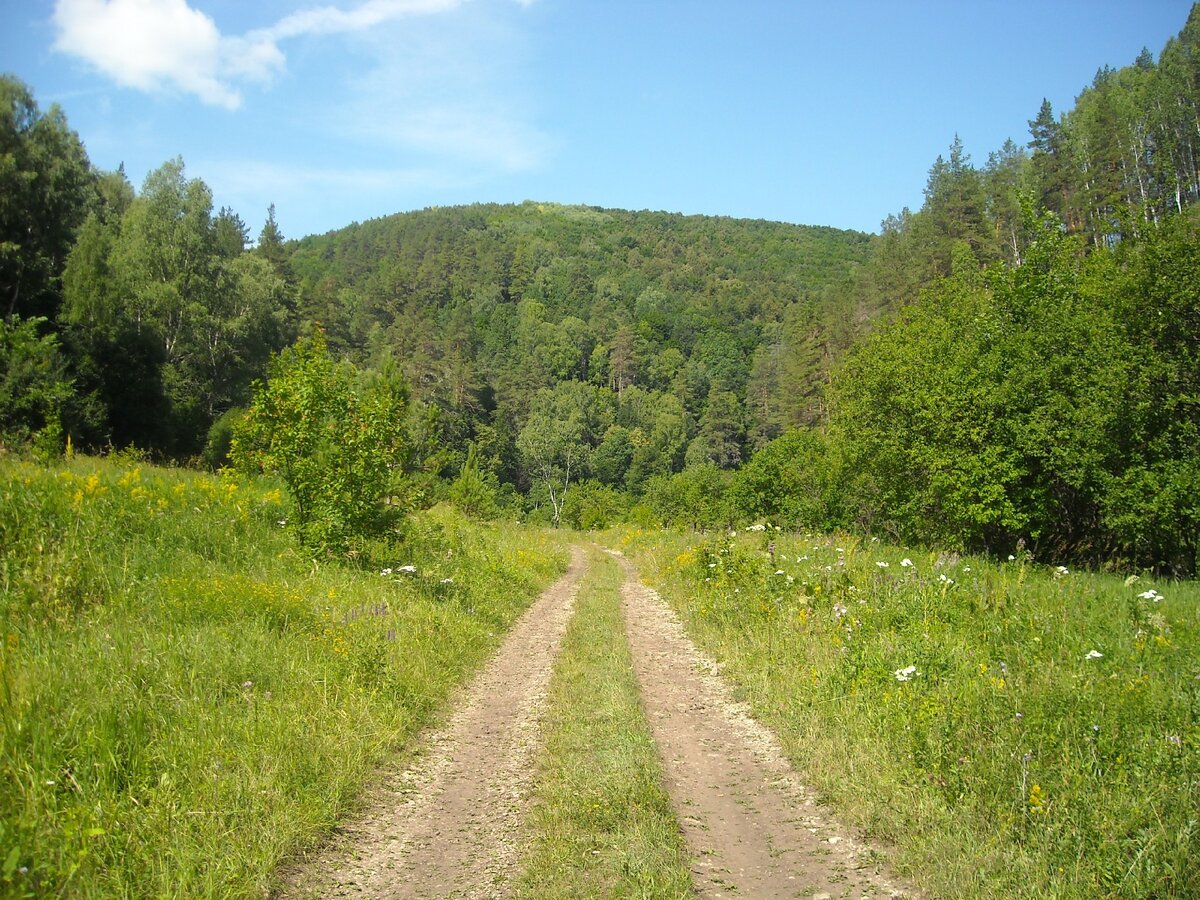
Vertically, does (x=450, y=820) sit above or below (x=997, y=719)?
below

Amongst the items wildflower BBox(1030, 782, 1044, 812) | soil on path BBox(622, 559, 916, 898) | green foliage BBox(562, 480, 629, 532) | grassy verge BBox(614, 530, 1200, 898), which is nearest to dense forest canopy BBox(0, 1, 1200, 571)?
green foliage BBox(562, 480, 629, 532)

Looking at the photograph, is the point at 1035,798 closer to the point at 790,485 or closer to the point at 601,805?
the point at 601,805

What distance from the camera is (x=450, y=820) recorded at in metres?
4.97

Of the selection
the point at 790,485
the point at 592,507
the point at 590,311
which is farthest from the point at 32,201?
the point at 590,311

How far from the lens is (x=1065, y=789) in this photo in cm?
459

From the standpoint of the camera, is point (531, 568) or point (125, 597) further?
point (531, 568)

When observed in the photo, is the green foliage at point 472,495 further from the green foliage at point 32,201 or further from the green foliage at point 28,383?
the green foliage at point 32,201

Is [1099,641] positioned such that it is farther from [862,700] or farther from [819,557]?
[819,557]

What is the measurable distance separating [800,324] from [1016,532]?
→ 2002 inches

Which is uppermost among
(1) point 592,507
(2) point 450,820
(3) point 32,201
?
(3) point 32,201

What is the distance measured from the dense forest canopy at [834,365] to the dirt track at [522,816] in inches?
259

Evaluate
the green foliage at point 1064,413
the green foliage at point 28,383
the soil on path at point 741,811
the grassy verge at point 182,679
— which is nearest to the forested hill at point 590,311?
the green foliage at point 1064,413

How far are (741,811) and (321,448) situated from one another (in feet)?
28.4

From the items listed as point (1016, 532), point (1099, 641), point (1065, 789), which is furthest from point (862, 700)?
point (1016, 532)
